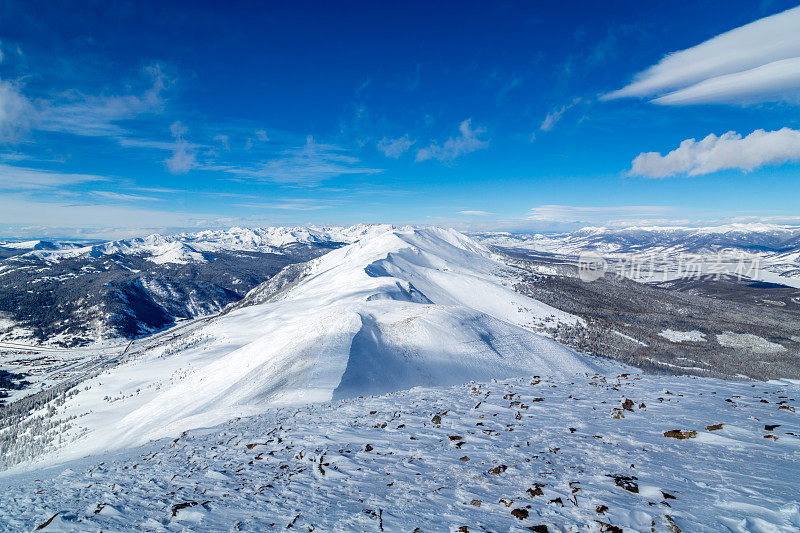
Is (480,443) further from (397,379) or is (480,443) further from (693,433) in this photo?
(397,379)

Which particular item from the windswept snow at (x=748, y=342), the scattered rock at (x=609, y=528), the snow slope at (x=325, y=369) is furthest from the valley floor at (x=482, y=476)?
the windswept snow at (x=748, y=342)

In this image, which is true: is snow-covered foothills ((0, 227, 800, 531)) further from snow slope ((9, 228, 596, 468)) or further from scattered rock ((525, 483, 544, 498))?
snow slope ((9, 228, 596, 468))

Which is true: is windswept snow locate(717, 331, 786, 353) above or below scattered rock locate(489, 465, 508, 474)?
below

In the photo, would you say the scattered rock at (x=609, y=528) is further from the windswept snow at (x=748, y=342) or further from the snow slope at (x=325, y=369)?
the windswept snow at (x=748, y=342)

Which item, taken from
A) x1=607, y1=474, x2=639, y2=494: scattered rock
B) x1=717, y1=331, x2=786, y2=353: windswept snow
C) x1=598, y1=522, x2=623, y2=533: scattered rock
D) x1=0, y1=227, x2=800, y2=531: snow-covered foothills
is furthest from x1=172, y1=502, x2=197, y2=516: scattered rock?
x1=717, y1=331, x2=786, y2=353: windswept snow

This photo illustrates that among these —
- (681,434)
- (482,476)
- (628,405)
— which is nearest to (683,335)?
(628,405)

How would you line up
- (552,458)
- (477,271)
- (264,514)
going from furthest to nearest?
(477,271) → (552,458) → (264,514)

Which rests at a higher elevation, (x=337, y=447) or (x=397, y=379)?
(x=337, y=447)

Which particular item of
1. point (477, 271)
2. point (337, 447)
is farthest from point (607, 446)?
point (477, 271)
